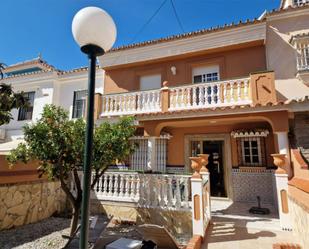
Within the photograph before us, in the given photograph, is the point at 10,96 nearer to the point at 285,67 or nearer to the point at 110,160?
the point at 110,160

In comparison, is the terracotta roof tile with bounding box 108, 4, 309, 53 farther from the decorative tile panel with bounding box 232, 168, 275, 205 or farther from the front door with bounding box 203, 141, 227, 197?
the decorative tile panel with bounding box 232, 168, 275, 205

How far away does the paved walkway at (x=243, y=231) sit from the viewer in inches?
216

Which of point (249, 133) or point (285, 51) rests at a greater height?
point (285, 51)

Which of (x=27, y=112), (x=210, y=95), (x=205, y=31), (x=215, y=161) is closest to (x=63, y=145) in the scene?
(x=210, y=95)

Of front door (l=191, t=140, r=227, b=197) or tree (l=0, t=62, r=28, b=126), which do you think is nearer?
tree (l=0, t=62, r=28, b=126)

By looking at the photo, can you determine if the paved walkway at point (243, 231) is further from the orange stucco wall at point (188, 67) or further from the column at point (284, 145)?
the orange stucco wall at point (188, 67)

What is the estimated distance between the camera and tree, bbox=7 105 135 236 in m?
6.32

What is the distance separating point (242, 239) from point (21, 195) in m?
8.32

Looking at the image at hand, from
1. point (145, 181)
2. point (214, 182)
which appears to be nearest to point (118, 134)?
point (145, 181)

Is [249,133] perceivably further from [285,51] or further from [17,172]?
[17,172]

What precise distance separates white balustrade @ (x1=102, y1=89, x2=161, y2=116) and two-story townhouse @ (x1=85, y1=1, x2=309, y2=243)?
0.06 meters

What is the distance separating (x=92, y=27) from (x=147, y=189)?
7.22 metres

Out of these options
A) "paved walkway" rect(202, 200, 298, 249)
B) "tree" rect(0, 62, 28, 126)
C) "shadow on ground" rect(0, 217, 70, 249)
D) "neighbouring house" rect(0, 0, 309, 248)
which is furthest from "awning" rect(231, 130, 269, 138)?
"tree" rect(0, 62, 28, 126)

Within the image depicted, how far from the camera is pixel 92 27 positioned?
280cm
